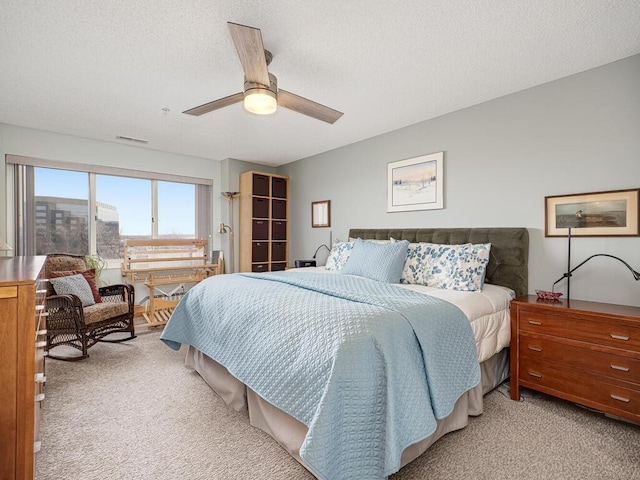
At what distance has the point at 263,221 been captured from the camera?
518cm

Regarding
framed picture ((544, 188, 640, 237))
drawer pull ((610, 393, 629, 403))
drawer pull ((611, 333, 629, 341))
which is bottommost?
drawer pull ((610, 393, 629, 403))

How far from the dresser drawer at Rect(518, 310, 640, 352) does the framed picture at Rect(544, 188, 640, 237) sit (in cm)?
82

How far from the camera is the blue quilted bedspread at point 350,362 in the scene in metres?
1.28

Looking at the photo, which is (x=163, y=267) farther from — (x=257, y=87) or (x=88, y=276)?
(x=257, y=87)

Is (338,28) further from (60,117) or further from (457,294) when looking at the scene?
(60,117)

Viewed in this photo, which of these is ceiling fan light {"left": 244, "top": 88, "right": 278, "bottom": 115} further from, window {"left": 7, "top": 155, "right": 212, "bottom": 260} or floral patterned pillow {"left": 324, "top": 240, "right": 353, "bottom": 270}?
window {"left": 7, "top": 155, "right": 212, "bottom": 260}

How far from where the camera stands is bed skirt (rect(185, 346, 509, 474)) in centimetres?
165

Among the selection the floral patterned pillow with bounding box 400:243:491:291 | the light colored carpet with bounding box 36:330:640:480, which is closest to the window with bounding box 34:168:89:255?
the light colored carpet with bounding box 36:330:640:480

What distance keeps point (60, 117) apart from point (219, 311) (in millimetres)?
2979

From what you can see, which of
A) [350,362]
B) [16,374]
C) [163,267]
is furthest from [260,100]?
[163,267]

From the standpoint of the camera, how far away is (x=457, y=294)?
2326 mm

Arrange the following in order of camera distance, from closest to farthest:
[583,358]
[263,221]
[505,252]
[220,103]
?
1. [583,358]
2. [220,103]
3. [505,252]
4. [263,221]

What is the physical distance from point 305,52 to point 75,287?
10.1 ft

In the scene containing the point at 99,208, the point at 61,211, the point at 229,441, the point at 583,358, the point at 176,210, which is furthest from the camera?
the point at 176,210
